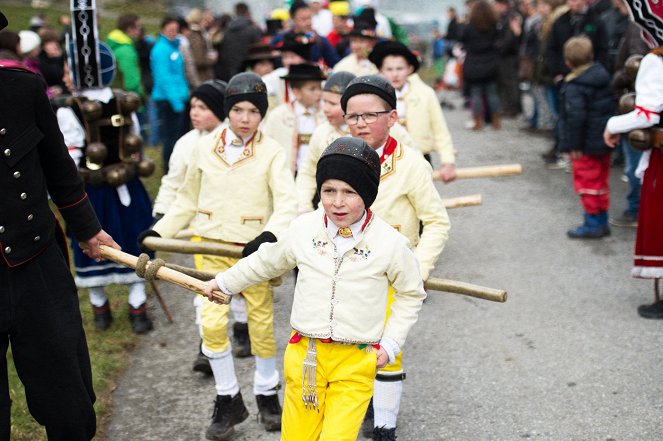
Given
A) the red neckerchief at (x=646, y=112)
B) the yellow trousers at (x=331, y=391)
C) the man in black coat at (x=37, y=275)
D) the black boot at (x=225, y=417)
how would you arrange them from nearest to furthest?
the man in black coat at (x=37, y=275), the yellow trousers at (x=331, y=391), the black boot at (x=225, y=417), the red neckerchief at (x=646, y=112)

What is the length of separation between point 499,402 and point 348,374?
169cm

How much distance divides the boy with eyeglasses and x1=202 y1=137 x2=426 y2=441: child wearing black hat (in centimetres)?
73

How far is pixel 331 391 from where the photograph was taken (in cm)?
344

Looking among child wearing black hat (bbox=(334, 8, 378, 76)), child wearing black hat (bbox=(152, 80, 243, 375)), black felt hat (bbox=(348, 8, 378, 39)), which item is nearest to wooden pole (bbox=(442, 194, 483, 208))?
child wearing black hat (bbox=(152, 80, 243, 375))

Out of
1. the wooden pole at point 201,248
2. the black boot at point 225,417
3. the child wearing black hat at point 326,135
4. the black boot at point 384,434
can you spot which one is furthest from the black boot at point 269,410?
the child wearing black hat at point 326,135

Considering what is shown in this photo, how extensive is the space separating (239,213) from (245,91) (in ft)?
2.30

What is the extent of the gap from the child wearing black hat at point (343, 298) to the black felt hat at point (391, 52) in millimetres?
3103

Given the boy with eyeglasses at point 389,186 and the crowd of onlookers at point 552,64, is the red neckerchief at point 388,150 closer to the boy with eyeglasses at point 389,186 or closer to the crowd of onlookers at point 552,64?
the boy with eyeglasses at point 389,186

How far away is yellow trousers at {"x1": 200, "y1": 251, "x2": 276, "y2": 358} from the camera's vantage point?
14.5ft

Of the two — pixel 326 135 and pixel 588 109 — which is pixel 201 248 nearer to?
pixel 326 135

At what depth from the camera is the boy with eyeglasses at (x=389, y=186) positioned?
164 inches

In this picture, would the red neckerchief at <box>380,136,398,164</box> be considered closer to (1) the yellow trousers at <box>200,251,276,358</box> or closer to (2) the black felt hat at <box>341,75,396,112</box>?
(2) the black felt hat at <box>341,75,396,112</box>

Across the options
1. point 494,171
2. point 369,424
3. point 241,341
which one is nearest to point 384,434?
point 369,424

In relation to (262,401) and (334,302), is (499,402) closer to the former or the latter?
(262,401)
